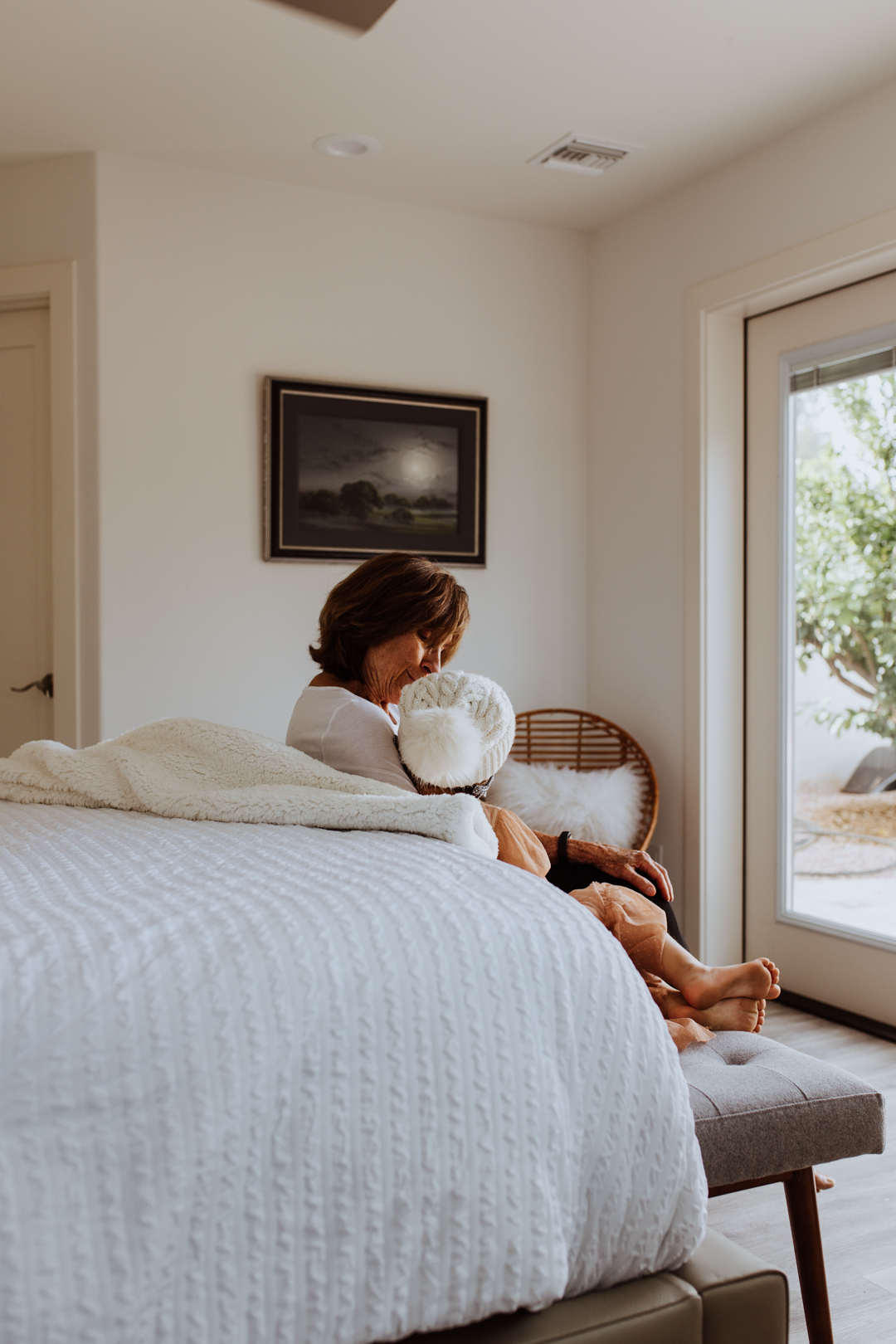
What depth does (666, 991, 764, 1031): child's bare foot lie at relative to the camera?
1511mm

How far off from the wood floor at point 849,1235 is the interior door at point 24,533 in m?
2.47

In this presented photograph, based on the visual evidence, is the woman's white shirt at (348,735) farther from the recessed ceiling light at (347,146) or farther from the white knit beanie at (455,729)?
the recessed ceiling light at (347,146)

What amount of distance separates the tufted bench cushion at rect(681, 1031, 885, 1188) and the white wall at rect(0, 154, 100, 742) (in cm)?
234

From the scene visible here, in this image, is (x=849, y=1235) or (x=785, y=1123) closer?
(x=785, y=1123)

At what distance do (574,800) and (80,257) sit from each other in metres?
2.22

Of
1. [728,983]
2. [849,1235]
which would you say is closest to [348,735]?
[728,983]

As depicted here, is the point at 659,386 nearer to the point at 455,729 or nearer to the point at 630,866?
the point at 630,866

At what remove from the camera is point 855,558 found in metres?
3.09

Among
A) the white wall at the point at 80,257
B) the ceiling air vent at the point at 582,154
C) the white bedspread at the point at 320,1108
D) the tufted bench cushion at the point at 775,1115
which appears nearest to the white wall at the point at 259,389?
Answer: the white wall at the point at 80,257

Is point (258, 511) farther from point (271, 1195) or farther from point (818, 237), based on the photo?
point (271, 1195)

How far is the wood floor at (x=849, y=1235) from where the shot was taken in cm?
166

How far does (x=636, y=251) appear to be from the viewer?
367cm

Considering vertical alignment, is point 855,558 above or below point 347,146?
below

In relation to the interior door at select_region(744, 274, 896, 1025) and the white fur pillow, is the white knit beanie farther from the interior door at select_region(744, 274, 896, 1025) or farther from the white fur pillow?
the interior door at select_region(744, 274, 896, 1025)
